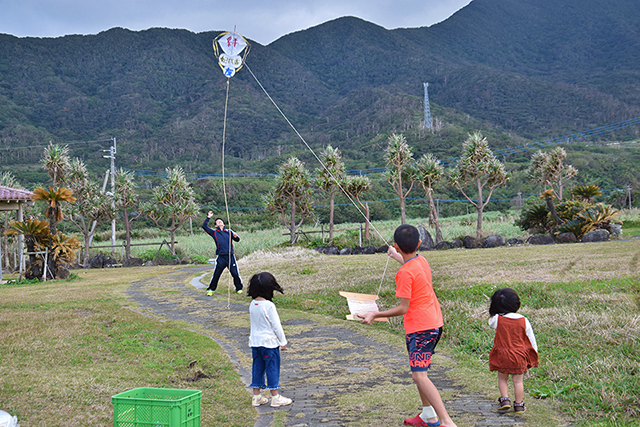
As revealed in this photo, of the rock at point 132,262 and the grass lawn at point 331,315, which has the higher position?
the grass lawn at point 331,315

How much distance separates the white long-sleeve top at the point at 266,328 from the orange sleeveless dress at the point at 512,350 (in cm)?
190

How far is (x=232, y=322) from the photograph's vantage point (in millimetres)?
9258

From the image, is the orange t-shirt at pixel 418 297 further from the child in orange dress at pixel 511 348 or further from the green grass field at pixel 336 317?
the green grass field at pixel 336 317

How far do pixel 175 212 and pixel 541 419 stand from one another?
30257mm

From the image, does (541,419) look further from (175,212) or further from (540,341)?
(175,212)

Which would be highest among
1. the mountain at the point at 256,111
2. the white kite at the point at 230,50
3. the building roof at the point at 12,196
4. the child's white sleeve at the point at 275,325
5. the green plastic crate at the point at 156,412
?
the mountain at the point at 256,111

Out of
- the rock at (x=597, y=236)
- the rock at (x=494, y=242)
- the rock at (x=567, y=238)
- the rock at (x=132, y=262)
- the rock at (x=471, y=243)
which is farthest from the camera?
the rock at (x=132, y=262)

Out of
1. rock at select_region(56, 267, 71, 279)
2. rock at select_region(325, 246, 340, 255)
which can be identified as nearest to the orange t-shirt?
rock at select_region(56, 267, 71, 279)

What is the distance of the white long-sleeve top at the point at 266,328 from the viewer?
4719mm

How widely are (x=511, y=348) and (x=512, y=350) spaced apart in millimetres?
18

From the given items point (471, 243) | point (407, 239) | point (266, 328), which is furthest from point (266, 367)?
point (471, 243)

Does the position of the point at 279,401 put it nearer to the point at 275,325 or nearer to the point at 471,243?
the point at 275,325

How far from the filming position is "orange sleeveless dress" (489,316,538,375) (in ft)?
14.0

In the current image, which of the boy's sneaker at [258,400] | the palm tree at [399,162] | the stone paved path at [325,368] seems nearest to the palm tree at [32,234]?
the stone paved path at [325,368]
